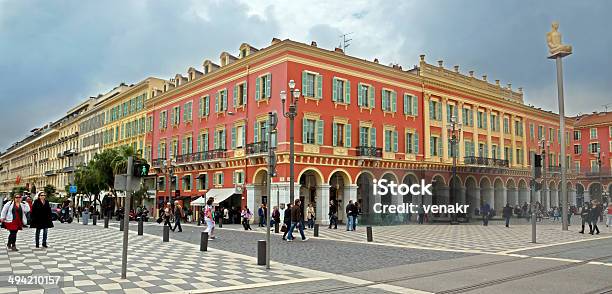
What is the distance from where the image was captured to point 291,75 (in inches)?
1357

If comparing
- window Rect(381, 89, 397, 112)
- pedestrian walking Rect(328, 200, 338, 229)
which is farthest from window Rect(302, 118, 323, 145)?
window Rect(381, 89, 397, 112)

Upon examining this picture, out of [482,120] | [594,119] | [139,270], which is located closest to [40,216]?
[139,270]

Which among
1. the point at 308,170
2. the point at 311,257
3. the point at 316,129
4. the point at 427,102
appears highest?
the point at 427,102

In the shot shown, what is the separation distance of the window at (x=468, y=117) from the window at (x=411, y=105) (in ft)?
23.9

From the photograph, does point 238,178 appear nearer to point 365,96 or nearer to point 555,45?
point 365,96

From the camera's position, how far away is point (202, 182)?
42812 mm

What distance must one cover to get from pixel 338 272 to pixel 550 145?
5610 cm

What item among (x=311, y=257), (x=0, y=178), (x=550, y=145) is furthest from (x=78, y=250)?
(x=0, y=178)

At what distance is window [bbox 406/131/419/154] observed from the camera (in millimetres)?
42250

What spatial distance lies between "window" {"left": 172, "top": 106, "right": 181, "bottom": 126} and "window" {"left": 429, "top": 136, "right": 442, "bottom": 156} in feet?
74.4

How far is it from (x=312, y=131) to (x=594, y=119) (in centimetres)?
5628

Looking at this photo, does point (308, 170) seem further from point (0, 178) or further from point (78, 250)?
point (0, 178)

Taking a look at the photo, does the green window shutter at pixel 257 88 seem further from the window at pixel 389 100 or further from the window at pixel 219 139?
the window at pixel 389 100

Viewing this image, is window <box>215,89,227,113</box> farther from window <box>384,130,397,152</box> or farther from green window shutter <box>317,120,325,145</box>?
Answer: window <box>384,130,397,152</box>
